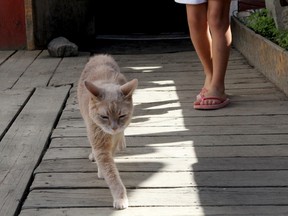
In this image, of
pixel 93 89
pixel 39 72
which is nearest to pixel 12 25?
pixel 39 72

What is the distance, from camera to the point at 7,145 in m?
3.63

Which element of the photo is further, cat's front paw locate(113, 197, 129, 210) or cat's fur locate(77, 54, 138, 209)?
cat's fur locate(77, 54, 138, 209)

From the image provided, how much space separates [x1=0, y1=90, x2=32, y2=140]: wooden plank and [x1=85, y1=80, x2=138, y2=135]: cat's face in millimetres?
1056

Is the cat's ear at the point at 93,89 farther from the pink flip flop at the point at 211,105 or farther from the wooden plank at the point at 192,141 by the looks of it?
the pink flip flop at the point at 211,105

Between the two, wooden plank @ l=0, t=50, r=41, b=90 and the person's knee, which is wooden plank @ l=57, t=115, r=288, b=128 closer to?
the person's knee

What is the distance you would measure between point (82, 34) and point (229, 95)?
3.69 metres

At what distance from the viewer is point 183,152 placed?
11.4 ft

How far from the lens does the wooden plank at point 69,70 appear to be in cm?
549

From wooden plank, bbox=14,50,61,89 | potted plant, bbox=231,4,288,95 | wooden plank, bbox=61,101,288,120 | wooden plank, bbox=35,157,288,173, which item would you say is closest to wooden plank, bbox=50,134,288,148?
wooden plank, bbox=35,157,288,173

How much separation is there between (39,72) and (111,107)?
3.19 metres

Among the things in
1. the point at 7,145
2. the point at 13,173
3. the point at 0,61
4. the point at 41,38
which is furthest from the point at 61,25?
the point at 13,173

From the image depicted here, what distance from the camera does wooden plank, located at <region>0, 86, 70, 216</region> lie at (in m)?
2.93

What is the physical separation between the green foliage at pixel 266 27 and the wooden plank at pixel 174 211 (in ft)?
8.43

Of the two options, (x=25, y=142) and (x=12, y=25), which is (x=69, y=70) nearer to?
(x=12, y=25)
